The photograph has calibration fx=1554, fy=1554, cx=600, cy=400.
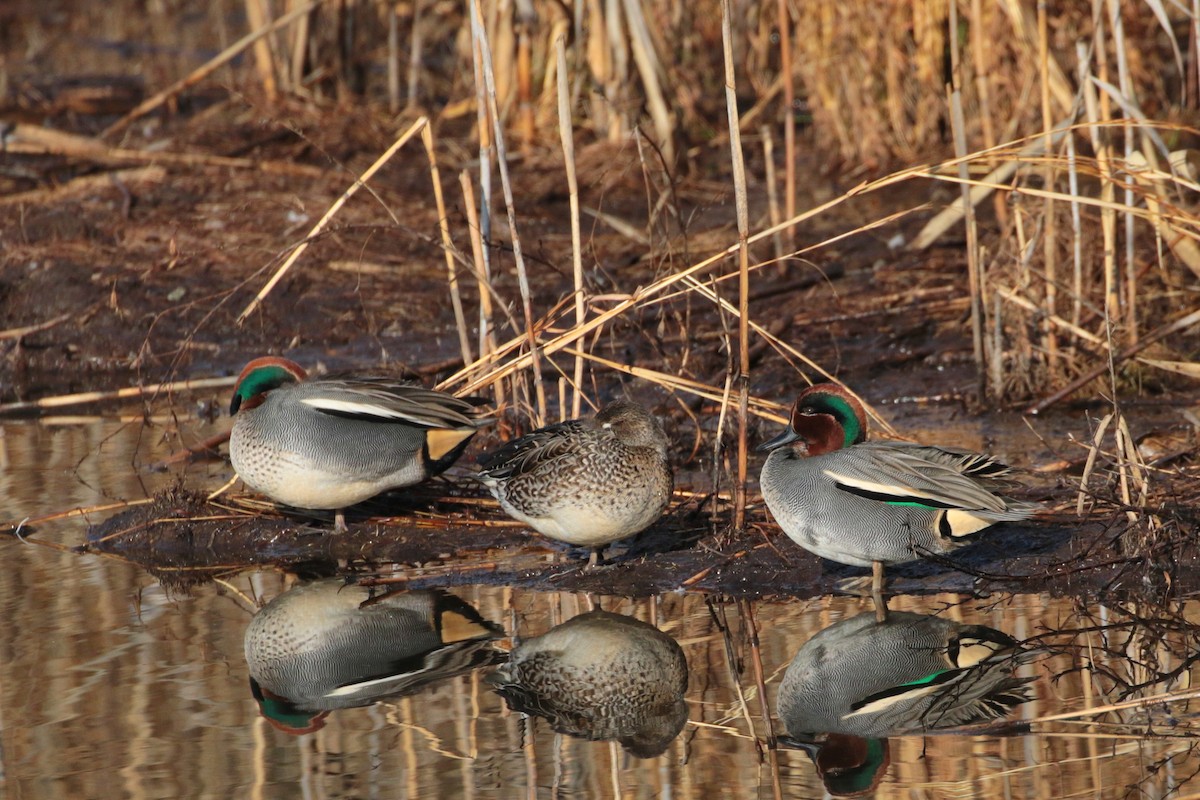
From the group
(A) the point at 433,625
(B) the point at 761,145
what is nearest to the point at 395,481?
(A) the point at 433,625

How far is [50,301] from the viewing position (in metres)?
9.74

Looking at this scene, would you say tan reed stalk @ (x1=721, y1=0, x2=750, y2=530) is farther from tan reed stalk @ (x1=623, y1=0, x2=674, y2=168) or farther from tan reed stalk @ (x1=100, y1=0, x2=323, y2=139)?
tan reed stalk @ (x1=100, y1=0, x2=323, y2=139)

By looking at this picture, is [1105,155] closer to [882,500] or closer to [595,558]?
[882,500]

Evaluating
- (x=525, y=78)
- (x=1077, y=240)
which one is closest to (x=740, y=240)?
(x=1077, y=240)

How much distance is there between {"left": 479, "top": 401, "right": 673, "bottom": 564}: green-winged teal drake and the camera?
5371 millimetres

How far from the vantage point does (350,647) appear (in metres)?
5.12

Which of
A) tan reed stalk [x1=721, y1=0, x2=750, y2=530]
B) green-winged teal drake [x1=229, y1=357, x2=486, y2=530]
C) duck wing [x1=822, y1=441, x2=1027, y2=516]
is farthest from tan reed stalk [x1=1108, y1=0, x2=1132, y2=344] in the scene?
green-winged teal drake [x1=229, y1=357, x2=486, y2=530]

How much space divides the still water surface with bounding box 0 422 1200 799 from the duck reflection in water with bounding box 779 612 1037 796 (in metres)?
0.02

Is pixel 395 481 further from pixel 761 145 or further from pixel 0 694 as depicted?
pixel 761 145

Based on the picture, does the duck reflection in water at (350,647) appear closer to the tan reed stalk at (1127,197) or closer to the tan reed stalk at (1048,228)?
the tan reed stalk at (1048,228)

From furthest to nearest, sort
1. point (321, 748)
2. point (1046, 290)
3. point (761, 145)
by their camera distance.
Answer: point (761, 145)
point (1046, 290)
point (321, 748)

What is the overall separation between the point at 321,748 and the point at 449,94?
378 inches

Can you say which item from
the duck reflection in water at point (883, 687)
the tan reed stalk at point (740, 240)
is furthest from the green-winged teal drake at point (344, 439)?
the duck reflection in water at point (883, 687)

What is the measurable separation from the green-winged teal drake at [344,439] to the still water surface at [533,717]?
0.43 meters
